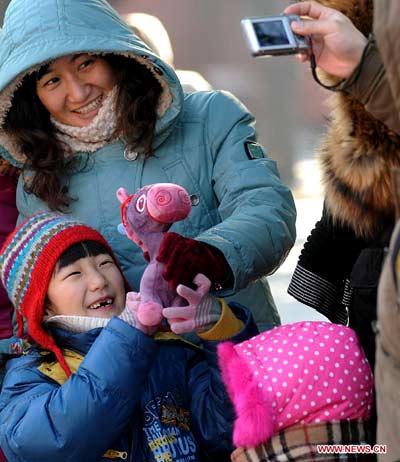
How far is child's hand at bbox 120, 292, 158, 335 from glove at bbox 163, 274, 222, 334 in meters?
0.14

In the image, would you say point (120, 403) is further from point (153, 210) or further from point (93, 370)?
point (153, 210)

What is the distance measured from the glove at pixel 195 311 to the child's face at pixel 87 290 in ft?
1.30

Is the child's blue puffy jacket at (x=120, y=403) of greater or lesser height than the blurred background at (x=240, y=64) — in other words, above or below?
above

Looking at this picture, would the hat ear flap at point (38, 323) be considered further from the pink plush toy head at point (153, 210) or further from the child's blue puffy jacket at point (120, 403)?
the pink plush toy head at point (153, 210)

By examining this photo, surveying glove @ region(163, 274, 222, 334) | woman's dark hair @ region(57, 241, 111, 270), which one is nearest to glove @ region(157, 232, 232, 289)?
glove @ region(163, 274, 222, 334)

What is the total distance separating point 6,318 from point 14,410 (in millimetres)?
557

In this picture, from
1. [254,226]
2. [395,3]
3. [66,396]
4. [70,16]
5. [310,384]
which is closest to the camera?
[395,3]

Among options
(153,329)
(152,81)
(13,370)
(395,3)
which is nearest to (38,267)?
(13,370)

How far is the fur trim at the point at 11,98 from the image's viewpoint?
8.89 feet

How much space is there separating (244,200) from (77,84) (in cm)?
57

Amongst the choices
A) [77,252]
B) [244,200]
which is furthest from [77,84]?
[244,200]

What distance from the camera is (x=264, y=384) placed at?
6.27 feet

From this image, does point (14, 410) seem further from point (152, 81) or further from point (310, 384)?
point (152, 81)

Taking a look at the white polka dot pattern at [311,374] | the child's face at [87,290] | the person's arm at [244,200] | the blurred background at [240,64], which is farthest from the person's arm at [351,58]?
the blurred background at [240,64]
